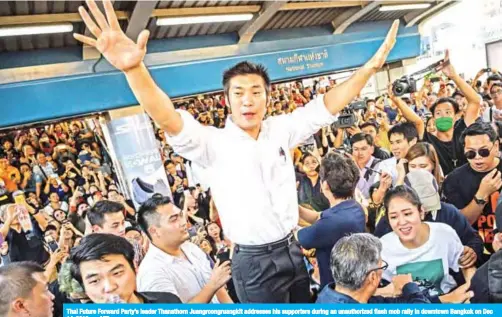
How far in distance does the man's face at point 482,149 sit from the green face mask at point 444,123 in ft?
A: 0.50

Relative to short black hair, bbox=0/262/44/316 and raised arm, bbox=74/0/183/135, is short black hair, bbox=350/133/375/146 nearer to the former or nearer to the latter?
raised arm, bbox=74/0/183/135

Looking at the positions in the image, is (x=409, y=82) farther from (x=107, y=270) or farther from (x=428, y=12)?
(x=107, y=270)

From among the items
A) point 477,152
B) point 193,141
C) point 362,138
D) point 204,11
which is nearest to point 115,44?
point 193,141

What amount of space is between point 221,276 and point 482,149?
0.82 m

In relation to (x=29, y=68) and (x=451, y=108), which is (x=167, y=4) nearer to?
(x=29, y=68)

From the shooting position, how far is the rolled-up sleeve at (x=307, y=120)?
3.85 feet

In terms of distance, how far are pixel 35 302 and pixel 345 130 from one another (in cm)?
98

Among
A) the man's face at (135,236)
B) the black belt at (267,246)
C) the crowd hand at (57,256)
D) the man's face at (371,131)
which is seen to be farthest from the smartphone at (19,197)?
the man's face at (371,131)

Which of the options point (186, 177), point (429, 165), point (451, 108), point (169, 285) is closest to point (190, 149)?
point (186, 177)

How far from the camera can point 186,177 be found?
4.38ft

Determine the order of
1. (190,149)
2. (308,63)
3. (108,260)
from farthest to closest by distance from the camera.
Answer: (308,63) → (108,260) → (190,149)

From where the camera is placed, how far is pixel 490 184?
133cm

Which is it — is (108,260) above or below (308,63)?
below

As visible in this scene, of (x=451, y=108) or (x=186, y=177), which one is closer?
(x=186, y=177)
